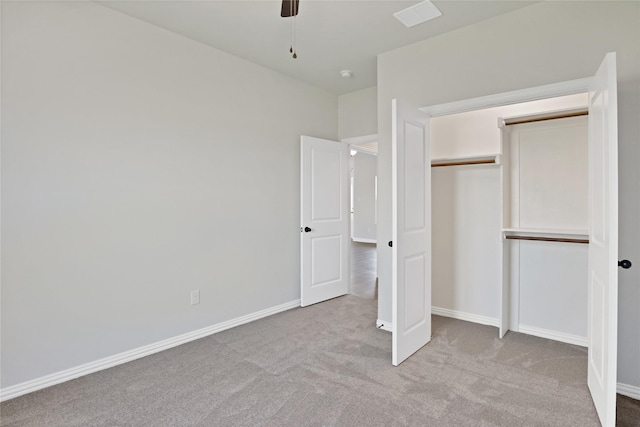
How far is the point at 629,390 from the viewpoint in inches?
86.7

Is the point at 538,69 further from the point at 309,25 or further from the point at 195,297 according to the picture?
the point at 195,297

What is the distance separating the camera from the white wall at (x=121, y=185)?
2.26m

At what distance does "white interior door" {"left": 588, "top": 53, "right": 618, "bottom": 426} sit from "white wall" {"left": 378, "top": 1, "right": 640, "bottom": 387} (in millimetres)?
246

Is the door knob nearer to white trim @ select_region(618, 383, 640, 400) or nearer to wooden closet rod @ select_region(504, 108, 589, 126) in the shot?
white trim @ select_region(618, 383, 640, 400)

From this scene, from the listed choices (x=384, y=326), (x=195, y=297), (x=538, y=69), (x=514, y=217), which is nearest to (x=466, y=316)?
(x=384, y=326)

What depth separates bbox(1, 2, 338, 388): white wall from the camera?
88.8 inches

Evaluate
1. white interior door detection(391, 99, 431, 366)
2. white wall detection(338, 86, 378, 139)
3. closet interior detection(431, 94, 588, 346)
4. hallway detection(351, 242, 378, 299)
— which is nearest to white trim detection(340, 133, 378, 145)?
white wall detection(338, 86, 378, 139)

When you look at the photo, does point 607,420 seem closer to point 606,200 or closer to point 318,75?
point 606,200

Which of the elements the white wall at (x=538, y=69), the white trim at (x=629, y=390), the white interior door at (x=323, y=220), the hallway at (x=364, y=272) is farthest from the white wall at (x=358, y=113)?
the white trim at (x=629, y=390)

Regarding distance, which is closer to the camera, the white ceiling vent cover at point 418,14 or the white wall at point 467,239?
the white ceiling vent cover at point 418,14

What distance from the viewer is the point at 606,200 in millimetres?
1773

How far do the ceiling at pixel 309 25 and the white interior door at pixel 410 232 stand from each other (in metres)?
0.77

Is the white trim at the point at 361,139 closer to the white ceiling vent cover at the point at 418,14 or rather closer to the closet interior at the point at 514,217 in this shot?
the closet interior at the point at 514,217

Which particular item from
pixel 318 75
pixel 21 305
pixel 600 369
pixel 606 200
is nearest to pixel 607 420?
pixel 600 369
